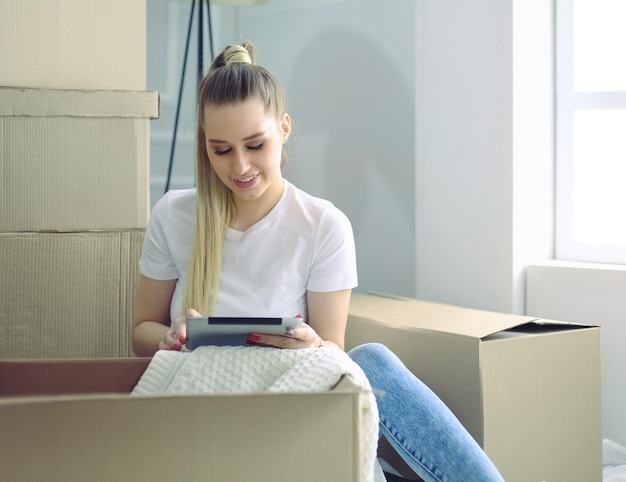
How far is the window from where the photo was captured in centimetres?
167

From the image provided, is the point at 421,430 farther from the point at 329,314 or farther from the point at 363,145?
the point at 363,145

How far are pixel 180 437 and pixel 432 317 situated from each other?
2.95 feet

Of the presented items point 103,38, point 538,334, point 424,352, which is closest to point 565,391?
point 538,334

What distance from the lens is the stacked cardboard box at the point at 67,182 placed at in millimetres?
1327

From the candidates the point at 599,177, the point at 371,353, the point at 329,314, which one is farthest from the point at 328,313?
the point at 599,177

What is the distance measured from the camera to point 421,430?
1.02 metres

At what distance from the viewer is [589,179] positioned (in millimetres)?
1707

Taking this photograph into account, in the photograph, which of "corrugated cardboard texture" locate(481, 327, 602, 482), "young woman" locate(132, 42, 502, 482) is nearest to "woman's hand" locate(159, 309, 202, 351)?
"young woman" locate(132, 42, 502, 482)

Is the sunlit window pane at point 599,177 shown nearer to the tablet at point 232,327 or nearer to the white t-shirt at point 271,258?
the white t-shirt at point 271,258

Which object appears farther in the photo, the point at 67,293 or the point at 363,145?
the point at 363,145

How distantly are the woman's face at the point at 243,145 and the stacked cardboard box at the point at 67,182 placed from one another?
9.8 inches

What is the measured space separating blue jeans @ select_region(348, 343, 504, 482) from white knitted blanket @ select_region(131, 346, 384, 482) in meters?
0.26

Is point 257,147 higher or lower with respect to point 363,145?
lower

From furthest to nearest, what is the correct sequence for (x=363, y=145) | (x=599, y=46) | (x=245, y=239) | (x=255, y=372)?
(x=363, y=145) < (x=599, y=46) < (x=245, y=239) < (x=255, y=372)
